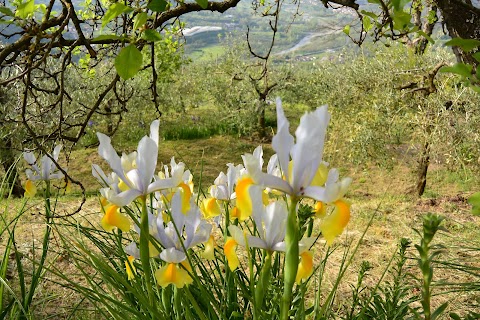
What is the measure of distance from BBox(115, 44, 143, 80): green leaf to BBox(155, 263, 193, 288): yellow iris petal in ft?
1.74

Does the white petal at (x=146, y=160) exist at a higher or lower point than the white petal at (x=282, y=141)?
lower

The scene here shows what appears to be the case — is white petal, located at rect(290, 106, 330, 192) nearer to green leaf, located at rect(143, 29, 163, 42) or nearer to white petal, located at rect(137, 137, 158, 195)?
white petal, located at rect(137, 137, 158, 195)

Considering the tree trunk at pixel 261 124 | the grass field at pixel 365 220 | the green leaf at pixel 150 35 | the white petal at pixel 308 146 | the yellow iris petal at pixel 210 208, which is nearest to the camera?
the white petal at pixel 308 146

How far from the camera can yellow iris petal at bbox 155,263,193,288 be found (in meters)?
1.14

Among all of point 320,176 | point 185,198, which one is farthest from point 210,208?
point 320,176

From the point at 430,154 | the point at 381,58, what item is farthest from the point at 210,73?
the point at 430,154

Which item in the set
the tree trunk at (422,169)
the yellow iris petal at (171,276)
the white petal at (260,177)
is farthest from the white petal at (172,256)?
the tree trunk at (422,169)

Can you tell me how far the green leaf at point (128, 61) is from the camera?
1.25 m

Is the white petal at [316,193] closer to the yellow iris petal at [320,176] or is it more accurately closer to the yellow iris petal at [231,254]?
the yellow iris petal at [320,176]

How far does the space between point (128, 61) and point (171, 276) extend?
1.96 ft

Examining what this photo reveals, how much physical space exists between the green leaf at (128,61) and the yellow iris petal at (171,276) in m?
0.53

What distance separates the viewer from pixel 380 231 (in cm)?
486

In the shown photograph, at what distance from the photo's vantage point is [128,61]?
4.12 ft

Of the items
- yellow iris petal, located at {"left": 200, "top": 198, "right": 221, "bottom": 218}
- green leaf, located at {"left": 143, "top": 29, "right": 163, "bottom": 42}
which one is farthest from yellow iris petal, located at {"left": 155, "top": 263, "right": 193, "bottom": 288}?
green leaf, located at {"left": 143, "top": 29, "right": 163, "bottom": 42}
